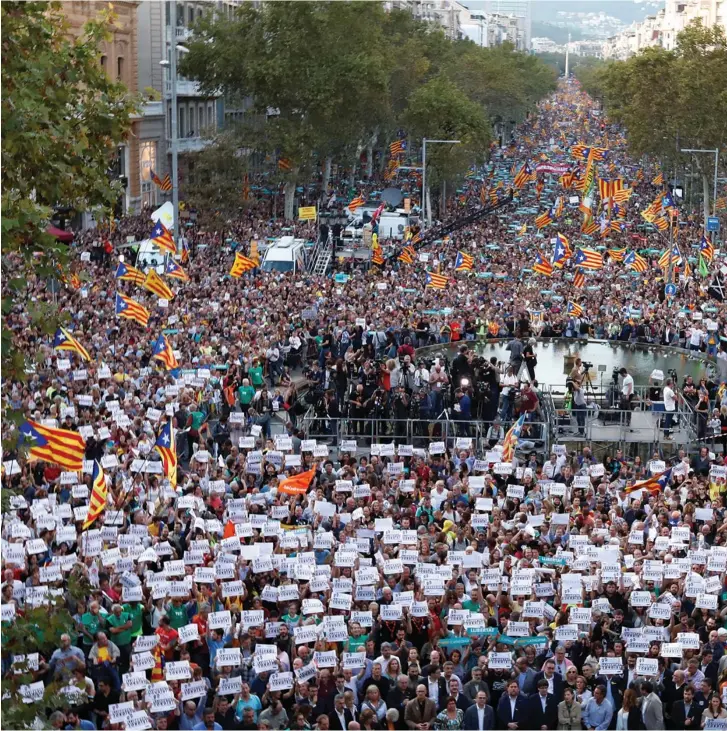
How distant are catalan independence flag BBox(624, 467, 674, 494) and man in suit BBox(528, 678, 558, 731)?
300 inches

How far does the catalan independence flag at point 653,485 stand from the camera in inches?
787

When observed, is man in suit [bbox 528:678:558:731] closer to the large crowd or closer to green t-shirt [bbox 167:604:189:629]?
the large crowd

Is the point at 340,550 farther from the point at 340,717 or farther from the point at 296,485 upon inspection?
the point at 340,717

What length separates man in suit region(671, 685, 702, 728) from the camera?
12.6 metres

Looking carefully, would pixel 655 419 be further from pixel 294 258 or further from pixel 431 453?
pixel 294 258

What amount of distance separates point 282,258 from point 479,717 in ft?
107

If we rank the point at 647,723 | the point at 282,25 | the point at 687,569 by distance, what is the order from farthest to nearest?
the point at 282,25 → the point at 687,569 → the point at 647,723

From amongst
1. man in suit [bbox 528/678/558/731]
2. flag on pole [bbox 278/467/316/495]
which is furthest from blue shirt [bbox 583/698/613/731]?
flag on pole [bbox 278/467/316/495]

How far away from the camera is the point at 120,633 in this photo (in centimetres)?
1426

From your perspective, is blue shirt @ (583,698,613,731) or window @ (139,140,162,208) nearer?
blue shirt @ (583,698,613,731)

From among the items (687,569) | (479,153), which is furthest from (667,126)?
(687,569)

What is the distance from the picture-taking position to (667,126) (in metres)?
68.8

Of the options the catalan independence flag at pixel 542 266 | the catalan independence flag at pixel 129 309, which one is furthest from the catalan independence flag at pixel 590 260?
the catalan independence flag at pixel 129 309

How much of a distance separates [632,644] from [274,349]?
56.0ft
